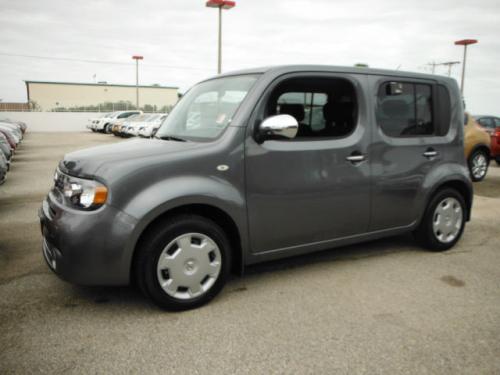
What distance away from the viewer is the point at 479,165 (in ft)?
32.9

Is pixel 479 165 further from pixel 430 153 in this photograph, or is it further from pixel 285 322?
pixel 285 322

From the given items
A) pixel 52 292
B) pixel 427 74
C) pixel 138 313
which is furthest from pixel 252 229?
pixel 427 74

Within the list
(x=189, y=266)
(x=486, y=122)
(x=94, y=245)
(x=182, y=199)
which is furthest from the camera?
(x=486, y=122)

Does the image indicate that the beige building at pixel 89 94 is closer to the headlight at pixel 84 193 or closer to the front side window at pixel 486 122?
the front side window at pixel 486 122

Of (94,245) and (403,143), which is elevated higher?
(403,143)

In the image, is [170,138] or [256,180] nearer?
[256,180]

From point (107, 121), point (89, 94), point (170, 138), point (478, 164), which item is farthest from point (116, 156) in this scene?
point (89, 94)

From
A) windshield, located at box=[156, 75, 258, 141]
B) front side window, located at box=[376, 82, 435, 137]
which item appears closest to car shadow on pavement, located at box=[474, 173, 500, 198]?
front side window, located at box=[376, 82, 435, 137]

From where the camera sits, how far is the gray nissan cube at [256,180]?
2.91m

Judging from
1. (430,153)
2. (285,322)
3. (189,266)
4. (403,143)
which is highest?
(403,143)

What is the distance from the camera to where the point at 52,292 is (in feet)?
11.5

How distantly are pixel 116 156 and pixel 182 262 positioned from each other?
887 mm

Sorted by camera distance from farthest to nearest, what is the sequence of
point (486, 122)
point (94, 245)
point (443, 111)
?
point (486, 122) < point (443, 111) < point (94, 245)

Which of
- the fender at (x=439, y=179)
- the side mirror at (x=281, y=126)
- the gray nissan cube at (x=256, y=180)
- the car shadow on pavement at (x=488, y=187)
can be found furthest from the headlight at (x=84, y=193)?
the car shadow on pavement at (x=488, y=187)
